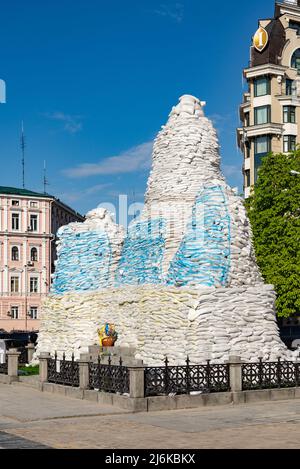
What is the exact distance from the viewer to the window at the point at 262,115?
56.1m

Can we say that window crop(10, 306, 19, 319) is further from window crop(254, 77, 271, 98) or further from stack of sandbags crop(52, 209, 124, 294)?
stack of sandbags crop(52, 209, 124, 294)

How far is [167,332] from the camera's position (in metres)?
23.1

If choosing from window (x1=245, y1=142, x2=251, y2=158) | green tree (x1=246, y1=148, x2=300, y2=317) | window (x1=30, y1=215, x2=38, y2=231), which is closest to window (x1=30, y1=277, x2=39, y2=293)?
window (x1=30, y1=215, x2=38, y2=231)

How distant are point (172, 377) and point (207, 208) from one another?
23.0ft

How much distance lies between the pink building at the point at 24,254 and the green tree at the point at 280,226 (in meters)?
37.1

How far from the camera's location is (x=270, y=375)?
68.1 feet

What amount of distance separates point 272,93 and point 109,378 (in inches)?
1601

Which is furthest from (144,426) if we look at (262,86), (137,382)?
(262,86)

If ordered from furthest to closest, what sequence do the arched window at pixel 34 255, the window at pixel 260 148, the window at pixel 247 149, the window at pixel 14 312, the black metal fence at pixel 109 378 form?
the arched window at pixel 34 255, the window at pixel 14 312, the window at pixel 247 149, the window at pixel 260 148, the black metal fence at pixel 109 378

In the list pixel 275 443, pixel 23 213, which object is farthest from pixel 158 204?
pixel 23 213

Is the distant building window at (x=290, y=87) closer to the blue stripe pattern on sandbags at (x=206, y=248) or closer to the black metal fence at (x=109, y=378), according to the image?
the blue stripe pattern on sandbags at (x=206, y=248)

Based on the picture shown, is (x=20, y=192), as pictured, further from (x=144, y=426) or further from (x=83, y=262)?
(x=144, y=426)

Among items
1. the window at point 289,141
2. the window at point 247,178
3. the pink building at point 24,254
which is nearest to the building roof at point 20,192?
the pink building at point 24,254
